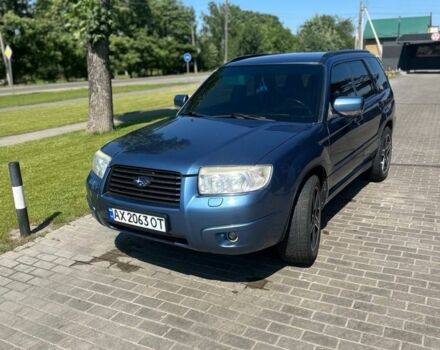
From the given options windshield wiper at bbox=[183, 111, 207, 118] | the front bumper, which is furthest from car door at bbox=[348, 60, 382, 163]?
the front bumper

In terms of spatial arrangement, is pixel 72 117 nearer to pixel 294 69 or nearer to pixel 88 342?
pixel 294 69

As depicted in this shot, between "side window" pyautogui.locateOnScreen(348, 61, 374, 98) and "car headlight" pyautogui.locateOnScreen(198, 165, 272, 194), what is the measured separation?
2695 millimetres

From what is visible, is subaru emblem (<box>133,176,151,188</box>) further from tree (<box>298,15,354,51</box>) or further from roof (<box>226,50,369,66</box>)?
tree (<box>298,15,354,51</box>)

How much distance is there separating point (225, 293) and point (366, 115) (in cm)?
302

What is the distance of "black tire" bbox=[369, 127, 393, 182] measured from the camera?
652 centimetres

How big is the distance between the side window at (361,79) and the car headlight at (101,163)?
3.12m

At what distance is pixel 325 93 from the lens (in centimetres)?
446

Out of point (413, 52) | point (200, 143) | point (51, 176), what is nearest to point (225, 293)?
→ point (200, 143)

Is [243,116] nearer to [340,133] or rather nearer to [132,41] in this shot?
[340,133]

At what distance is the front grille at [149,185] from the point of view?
348cm

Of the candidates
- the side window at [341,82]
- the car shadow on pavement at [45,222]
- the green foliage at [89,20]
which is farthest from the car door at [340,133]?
the green foliage at [89,20]

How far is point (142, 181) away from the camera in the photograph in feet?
11.9

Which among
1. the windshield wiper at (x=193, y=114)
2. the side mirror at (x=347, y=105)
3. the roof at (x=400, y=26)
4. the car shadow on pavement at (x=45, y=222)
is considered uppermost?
the roof at (x=400, y=26)

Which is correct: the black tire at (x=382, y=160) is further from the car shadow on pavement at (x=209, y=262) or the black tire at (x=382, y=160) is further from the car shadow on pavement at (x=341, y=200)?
the car shadow on pavement at (x=209, y=262)
